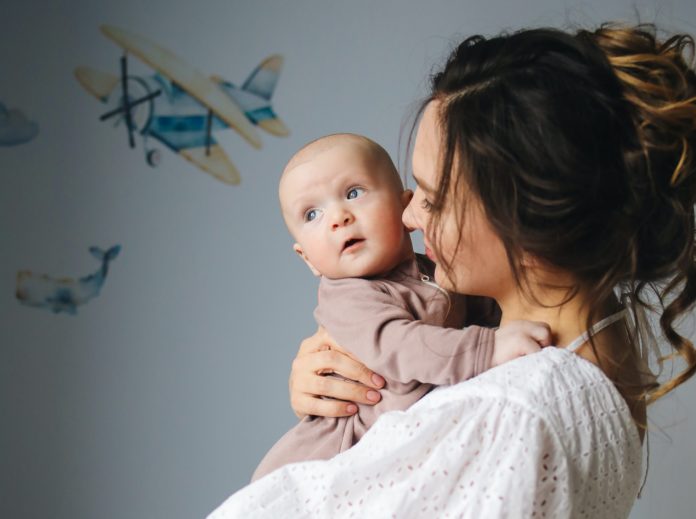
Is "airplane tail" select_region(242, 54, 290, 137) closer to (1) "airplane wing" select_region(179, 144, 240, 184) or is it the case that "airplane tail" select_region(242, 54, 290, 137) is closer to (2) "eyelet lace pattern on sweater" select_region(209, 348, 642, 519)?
(1) "airplane wing" select_region(179, 144, 240, 184)

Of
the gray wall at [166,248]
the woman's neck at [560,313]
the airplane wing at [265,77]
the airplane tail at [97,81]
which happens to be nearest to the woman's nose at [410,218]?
the woman's neck at [560,313]

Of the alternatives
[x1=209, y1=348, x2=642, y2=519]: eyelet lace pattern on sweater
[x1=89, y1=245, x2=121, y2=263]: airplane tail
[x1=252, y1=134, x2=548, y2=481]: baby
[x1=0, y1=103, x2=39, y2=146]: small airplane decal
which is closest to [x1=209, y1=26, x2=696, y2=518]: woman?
[x1=209, y1=348, x2=642, y2=519]: eyelet lace pattern on sweater

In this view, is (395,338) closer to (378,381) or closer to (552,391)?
(378,381)

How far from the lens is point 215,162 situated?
2791 mm

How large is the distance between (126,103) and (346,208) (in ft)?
5.68

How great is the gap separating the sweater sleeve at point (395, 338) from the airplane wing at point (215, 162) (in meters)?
1.56

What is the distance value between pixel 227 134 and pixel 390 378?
1774mm

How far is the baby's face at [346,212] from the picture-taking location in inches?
49.0

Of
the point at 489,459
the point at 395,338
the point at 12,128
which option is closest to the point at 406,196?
the point at 395,338

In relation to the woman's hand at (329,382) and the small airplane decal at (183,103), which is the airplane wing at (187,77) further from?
the woman's hand at (329,382)

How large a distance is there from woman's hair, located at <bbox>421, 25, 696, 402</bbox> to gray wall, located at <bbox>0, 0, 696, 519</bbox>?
1.74 m

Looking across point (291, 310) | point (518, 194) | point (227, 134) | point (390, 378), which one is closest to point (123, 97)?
point (227, 134)

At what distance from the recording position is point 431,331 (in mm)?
1104

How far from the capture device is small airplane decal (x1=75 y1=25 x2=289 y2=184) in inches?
109
